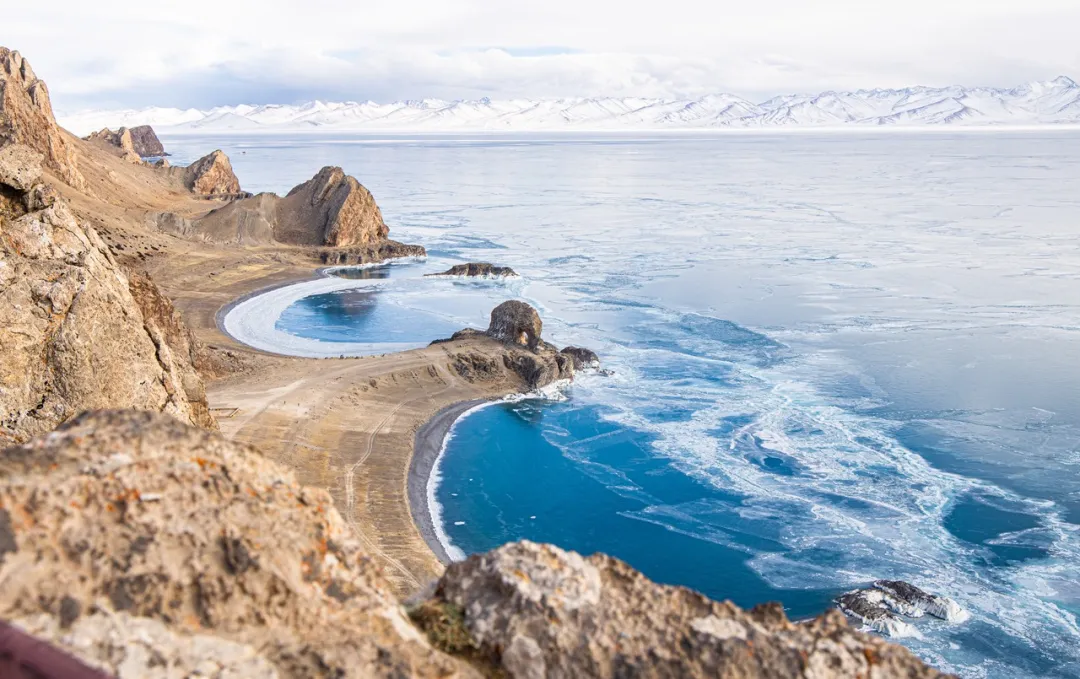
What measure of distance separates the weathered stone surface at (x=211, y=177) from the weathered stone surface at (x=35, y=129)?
27649 millimetres

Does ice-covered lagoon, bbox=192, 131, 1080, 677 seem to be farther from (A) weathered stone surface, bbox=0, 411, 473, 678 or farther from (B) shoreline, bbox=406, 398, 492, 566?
(A) weathered stone surface, bbox=0, 411, 473, 678

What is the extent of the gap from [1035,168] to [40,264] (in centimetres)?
16616

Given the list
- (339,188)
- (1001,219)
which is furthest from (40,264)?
(1001,219)

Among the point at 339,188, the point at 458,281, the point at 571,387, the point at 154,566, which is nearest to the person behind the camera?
the point at 154,566

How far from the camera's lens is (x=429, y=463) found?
110 feet

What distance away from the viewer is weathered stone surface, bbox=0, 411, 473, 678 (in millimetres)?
5176

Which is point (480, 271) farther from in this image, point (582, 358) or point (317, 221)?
point (582, 358)

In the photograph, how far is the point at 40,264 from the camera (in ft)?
66.0

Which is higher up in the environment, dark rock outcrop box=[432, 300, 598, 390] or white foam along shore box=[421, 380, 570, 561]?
dark rock outcrop box=[432, 300, 598, 390]

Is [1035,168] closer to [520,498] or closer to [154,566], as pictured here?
[520,498]

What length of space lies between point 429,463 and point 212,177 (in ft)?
275

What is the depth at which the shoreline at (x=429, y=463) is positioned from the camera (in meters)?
27.5

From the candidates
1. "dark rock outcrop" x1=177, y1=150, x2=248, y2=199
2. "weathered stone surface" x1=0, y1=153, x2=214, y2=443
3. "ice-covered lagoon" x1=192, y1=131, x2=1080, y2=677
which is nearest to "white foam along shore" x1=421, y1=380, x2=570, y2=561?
"ice-covered lagoon" x1=192, y1=131, x2=1080, y2=677

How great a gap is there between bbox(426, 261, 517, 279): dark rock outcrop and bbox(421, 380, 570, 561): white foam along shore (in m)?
27.2
